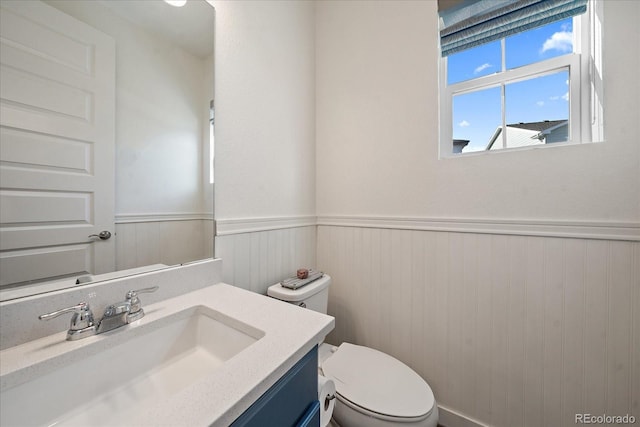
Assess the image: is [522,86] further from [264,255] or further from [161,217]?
[161,217]

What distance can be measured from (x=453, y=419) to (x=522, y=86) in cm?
166

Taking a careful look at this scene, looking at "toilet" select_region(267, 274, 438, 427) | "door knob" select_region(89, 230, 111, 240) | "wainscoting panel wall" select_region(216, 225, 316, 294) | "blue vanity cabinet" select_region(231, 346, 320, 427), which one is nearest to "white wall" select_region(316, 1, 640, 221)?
"wainscoting panel wall" select_region(216, 225, 316, 294)

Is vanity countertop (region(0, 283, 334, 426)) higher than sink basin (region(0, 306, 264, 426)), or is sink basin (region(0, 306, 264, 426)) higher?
vanity countertop (region(0, 283, 334, 426))

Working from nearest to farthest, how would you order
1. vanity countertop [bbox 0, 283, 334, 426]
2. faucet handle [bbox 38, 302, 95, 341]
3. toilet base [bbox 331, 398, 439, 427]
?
1. vanity countertop [bbox 0, 283, 334, 426]
2. faucet handle [bbox 38, 302, 95, 341]
3. toilet base [bbox 331, 398, 439, 427]

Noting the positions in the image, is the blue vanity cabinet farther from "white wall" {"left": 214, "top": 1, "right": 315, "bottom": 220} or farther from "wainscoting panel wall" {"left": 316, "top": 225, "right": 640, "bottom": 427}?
"wainscoting panel wall" {"left": 316, "top": 225, "right": 640, "bottom": 427}

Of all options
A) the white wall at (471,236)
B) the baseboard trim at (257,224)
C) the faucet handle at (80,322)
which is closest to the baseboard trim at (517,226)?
the white wall at (471,236)

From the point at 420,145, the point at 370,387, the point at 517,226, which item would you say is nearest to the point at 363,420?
the point at 370,387

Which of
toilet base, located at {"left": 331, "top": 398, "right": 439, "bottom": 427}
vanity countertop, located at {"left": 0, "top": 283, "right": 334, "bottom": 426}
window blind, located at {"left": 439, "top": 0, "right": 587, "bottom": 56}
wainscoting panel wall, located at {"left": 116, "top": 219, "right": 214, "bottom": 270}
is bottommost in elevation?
toilet base, located at {"left": 331, "top": 398, "right": 439, "bottom": 427}

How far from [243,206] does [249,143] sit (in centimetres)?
31

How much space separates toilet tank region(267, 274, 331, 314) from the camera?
1.13 metres

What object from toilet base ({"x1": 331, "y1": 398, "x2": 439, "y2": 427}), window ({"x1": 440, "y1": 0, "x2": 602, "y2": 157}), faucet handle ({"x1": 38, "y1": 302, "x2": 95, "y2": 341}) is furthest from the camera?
window ({"x1": 440, "y1": 0, "x2": 602, "y2": 157})

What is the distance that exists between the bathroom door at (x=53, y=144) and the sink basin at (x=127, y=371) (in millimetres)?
261

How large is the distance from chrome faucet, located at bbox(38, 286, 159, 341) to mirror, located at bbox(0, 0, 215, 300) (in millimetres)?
122

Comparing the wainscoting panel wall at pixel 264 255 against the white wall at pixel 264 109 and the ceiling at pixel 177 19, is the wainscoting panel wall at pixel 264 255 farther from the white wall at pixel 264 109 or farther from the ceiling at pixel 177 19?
the ceiling at pixel 177 19
